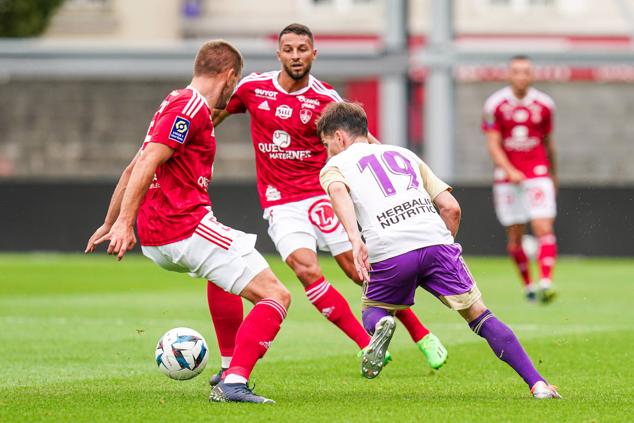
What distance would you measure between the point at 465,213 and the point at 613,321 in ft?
32.7

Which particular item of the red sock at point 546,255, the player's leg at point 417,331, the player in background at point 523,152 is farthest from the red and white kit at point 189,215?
the player in background at point 523,152

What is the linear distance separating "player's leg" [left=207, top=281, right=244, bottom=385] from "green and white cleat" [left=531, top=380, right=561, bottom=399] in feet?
5.94

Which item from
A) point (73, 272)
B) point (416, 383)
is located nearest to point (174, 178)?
point (416, 383)

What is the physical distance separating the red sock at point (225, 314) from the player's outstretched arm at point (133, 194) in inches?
44.1

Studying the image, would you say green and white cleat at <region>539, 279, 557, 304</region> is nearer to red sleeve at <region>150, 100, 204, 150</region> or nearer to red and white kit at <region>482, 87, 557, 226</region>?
red and white kit at <region>482, 87, 557, 226</region>

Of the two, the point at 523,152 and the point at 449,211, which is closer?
Result: the point at 449,211

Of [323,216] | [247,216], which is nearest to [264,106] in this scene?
[323,216]

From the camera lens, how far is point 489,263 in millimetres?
21578

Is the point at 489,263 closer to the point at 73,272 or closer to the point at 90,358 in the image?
the point at 73,272

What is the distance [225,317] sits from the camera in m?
7.98

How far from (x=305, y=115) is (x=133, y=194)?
251 centimetres

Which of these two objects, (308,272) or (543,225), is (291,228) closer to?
(308,272)

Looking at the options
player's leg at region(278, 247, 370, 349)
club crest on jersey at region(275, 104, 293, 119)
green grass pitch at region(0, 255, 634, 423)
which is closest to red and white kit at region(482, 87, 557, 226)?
green grass pitch at region(0, 255, 634, 423)

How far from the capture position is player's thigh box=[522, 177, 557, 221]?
A: 573 inches
